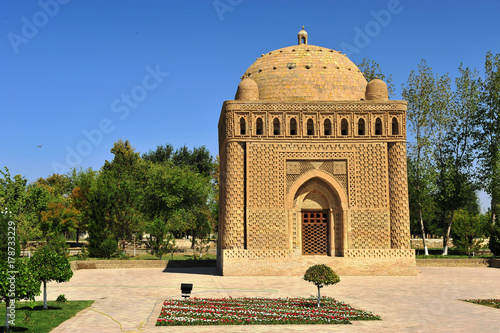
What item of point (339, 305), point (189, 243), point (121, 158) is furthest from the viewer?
point (121, 158)

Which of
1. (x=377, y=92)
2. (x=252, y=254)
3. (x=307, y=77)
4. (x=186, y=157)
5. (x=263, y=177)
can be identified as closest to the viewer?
(x=252, y=254)

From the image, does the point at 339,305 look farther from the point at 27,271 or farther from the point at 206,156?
the point at 206,156

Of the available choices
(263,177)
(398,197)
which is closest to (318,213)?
(263,177)

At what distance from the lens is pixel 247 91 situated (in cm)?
2306

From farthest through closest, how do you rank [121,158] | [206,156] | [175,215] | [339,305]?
1. [206,156]
2. [121,158]
3. [175,215]
4. [339,305]

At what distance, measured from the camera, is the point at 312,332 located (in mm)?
9680

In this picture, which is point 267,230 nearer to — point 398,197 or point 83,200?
point 398,197

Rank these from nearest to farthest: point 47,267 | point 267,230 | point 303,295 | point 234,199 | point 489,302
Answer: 1. point 47,267
2. point 489,302
3. point 303,295
4. point 267,230
5. point 234,199

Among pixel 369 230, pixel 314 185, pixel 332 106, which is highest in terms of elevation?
pixel 332 106

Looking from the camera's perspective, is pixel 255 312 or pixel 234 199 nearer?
pixel 255 312

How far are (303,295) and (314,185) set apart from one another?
879 cm

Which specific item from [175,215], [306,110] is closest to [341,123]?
[306,110]

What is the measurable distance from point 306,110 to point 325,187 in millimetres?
3790

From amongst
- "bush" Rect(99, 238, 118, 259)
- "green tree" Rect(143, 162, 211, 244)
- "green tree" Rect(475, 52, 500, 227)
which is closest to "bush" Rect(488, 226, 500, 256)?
"green tree" Rect(475, 52, 500, 227)
